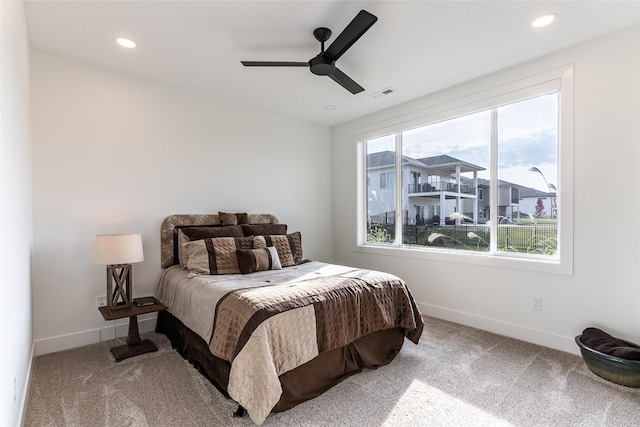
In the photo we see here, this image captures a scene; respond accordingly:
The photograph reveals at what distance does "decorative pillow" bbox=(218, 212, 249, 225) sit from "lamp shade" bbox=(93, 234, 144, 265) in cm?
110

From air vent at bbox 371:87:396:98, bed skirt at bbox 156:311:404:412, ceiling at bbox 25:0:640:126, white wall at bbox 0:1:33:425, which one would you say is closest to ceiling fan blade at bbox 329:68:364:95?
ceiling at bbox 25:0:640:126

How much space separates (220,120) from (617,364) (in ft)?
14.0

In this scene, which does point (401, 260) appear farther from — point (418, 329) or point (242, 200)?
point (242, 200)

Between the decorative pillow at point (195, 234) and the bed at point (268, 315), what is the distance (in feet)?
0.03

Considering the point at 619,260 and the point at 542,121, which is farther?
the point at 542,121

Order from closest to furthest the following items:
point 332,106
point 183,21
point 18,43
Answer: point 18,43 → point 183,21 → point 332,106

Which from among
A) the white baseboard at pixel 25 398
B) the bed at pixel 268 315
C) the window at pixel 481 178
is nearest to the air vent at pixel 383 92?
the window at pixel 481 178

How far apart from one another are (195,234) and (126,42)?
70.8 inches

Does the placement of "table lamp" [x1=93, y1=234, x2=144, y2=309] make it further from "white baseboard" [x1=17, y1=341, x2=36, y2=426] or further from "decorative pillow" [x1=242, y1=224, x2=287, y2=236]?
"decorative pillow" [x1=242, y1=224, x2=287, y2=236]

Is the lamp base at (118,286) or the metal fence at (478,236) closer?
the lamp base at (118,286)

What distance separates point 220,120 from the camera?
3879 millimetres

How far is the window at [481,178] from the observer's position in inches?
117

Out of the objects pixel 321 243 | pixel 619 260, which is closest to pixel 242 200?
pixel 321 243

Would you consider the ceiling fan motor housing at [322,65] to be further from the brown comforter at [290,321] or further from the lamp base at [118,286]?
the lamp base at [118,286]
